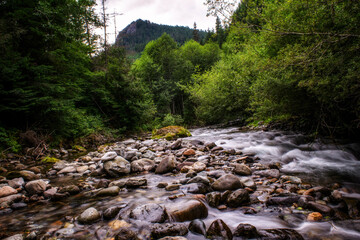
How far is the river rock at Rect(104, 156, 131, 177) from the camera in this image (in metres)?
4.95

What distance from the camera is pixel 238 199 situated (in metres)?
2.78

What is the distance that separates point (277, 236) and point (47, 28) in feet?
41.3

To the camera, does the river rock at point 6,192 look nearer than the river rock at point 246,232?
No

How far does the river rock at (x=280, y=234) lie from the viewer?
1.92m

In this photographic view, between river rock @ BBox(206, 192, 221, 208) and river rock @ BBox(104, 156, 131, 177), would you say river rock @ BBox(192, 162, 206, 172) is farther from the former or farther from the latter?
river rock @ BBox(104, 156, 131, 177)

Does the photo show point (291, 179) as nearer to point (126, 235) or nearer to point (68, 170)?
point (126, 235)

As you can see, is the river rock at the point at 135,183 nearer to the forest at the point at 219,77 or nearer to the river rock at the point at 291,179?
the river rock at the point at 291,179

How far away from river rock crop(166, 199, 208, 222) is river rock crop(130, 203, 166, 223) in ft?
0.47

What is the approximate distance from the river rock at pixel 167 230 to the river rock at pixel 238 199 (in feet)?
3.16

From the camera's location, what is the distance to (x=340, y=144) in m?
6.11

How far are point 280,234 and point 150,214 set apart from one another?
5.47 ft

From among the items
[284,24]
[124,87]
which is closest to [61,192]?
[284,24]

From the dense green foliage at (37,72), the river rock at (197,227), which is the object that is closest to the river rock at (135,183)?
the river rock at (197,227)

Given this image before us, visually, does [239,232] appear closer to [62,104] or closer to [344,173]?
[344,173]
